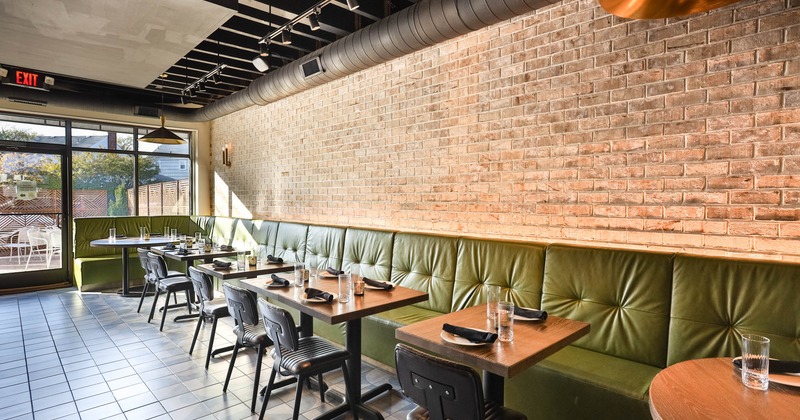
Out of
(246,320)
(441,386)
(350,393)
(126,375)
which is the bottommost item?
(126,375)

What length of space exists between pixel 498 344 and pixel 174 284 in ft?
13.9

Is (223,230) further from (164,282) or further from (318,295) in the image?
(318,295)

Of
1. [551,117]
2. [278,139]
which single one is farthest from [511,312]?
[278,139]

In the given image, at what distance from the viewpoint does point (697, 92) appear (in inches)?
103

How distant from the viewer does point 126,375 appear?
3.54 m

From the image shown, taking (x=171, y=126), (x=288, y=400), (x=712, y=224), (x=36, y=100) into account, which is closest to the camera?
(x=712, y=224)

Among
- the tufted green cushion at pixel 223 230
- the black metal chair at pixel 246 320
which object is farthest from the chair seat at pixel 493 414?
the tufted green cushion at pixel 223 230

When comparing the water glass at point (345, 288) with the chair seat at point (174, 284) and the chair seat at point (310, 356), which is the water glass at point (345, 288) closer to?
the chair seat at point (310, 356)

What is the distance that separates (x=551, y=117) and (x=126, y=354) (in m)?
4.37

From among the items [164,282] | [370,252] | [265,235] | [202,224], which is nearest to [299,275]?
[370,252]

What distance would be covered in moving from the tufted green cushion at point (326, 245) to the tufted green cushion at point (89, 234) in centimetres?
418

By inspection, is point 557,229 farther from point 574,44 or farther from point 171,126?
point 171,126

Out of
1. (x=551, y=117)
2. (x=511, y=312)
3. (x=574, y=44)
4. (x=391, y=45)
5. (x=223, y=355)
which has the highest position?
(x=391, y=45)

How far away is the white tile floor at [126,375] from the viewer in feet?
9.76
